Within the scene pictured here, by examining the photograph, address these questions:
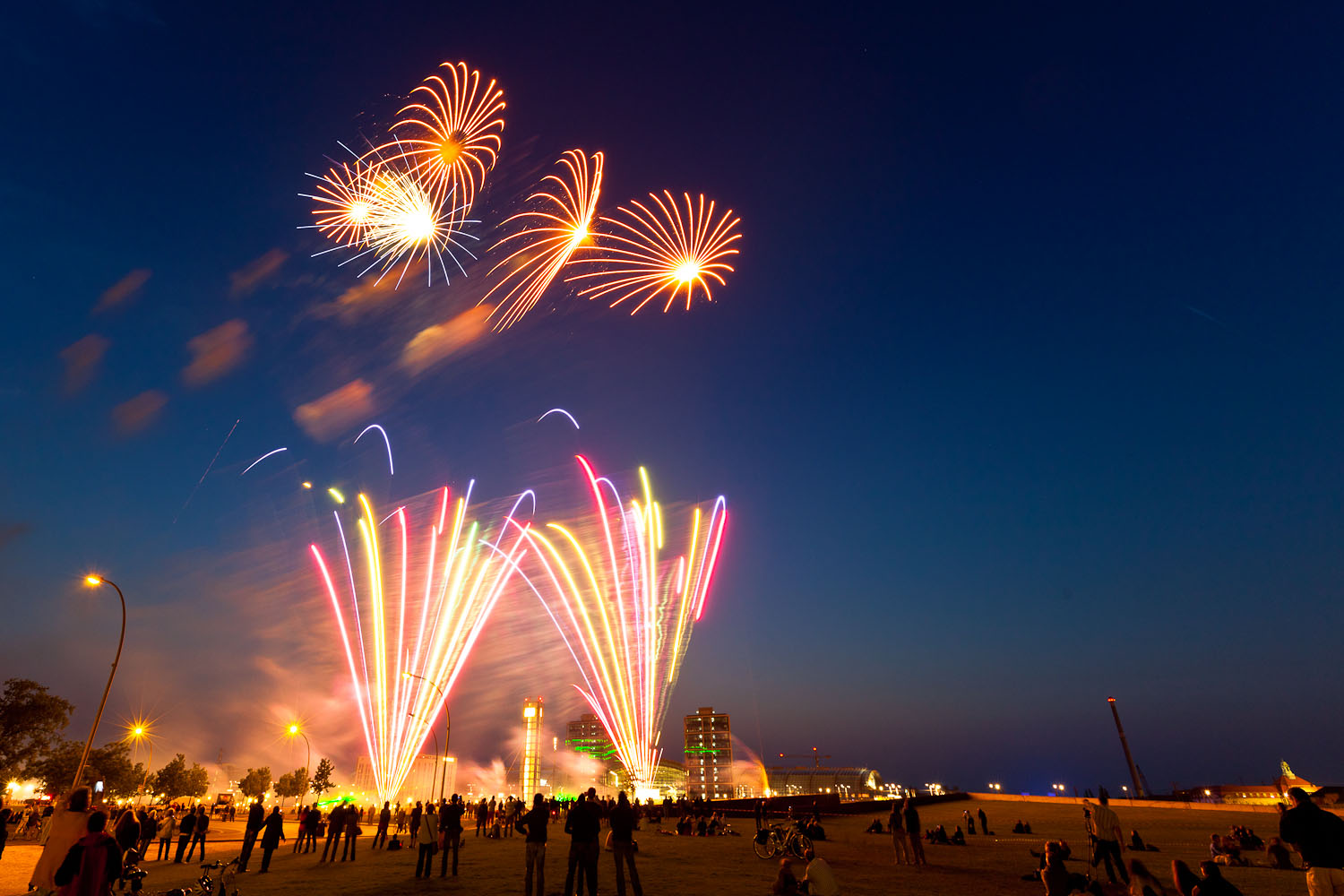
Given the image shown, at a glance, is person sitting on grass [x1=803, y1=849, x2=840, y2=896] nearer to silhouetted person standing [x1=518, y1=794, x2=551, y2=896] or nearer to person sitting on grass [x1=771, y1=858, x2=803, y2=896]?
person sitting on grass [x1=771, y1=858, x2=803, y2=896]

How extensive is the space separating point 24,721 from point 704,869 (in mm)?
62653

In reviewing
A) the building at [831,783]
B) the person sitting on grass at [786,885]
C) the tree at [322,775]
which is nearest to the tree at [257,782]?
the tree at [322,775]

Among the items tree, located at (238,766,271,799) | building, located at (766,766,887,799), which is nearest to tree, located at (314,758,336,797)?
tree, located at (238,766,271,799)

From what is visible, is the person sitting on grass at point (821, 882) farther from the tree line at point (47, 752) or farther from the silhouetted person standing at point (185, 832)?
the tree line at point (47, 752)

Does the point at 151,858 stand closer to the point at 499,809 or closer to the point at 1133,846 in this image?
the point at 499,809

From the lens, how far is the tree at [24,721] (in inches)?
2062

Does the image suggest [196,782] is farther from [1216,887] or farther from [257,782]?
[1216,887]

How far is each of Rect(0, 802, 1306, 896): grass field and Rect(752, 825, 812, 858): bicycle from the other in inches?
22.4

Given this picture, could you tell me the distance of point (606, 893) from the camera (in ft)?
43.7

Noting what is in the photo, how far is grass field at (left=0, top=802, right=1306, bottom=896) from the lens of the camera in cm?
1396

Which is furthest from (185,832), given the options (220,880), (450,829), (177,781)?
(177,781)

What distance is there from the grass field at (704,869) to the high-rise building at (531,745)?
153 m

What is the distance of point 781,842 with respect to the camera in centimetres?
1952

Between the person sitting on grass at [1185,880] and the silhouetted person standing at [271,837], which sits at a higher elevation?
the silhouetted person standing at [271,837]
